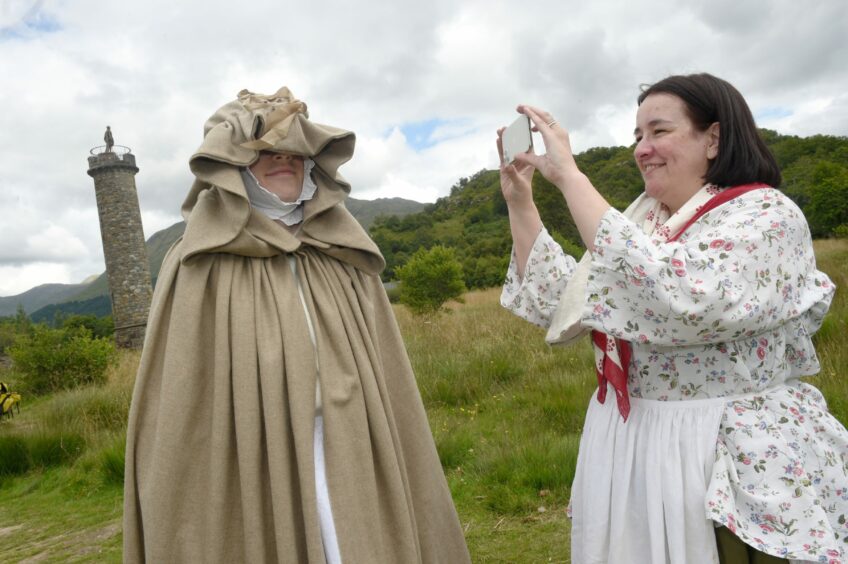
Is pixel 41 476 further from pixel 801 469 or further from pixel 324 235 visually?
pixel 801 469

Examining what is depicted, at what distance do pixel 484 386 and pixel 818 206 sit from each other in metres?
27.9

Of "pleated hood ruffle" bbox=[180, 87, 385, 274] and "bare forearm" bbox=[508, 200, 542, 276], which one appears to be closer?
"pleated hood ruffle" bbox=[180, 87, 385, 274]

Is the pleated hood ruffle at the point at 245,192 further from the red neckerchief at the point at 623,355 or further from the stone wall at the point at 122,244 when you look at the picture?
the stone wall at the point at 122,244

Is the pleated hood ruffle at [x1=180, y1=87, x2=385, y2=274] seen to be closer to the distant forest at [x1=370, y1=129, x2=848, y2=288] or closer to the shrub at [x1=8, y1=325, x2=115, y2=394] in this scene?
the distant forest at [x1=370, y1=129, x2=848, y2=288]

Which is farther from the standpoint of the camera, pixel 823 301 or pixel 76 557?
pixel 76 557

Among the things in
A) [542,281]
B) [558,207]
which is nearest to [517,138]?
[542,281]

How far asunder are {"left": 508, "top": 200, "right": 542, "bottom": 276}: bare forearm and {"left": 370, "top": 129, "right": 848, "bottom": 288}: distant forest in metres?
10.3

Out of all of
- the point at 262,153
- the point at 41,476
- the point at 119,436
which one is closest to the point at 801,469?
the point at 262,153

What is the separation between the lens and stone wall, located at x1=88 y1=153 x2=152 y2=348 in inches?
1037

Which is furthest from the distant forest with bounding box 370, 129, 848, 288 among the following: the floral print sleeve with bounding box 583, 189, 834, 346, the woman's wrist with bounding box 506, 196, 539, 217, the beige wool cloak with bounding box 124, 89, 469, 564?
the beige wool cloak with bounding box 124, 89, 469, 564

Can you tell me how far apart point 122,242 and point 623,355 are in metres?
28.0

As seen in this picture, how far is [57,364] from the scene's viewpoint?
476 inches

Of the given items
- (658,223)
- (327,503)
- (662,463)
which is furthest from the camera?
(327,503)

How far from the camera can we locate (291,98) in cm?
252
